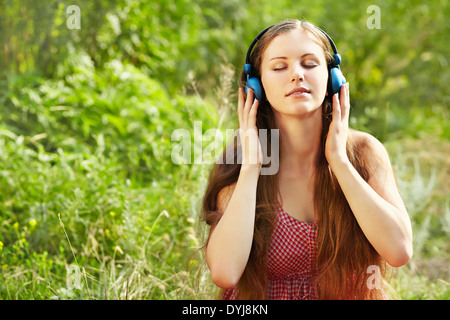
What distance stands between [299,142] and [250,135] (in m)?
0.22

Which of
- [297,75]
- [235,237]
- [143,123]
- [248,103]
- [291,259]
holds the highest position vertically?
[297,75]

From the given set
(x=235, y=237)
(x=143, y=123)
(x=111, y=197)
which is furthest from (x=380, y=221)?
(x=143, y=123)

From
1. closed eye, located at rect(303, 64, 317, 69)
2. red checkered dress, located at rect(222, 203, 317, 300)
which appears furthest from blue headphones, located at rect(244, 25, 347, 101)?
red checkered dress, located at rect(222, 203, 317, 300)

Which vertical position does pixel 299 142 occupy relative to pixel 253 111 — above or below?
below

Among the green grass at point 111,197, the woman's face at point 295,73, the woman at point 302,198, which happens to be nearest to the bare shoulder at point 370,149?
the woman at point 302,198

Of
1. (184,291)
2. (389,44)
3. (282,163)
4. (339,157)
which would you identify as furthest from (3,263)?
(389,44)

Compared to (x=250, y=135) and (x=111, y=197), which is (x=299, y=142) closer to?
(x=250, y=135)

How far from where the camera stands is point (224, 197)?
2.09 metres

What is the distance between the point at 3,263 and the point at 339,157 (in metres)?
1.86

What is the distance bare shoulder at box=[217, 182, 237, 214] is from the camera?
2.07 metres

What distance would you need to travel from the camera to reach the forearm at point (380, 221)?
5.78 feet

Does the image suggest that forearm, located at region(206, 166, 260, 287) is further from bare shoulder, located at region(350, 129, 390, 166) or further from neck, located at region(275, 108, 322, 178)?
bare shoulder, located at region(350, 129, 390, 166)

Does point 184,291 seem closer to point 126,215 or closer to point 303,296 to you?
point 126,215
